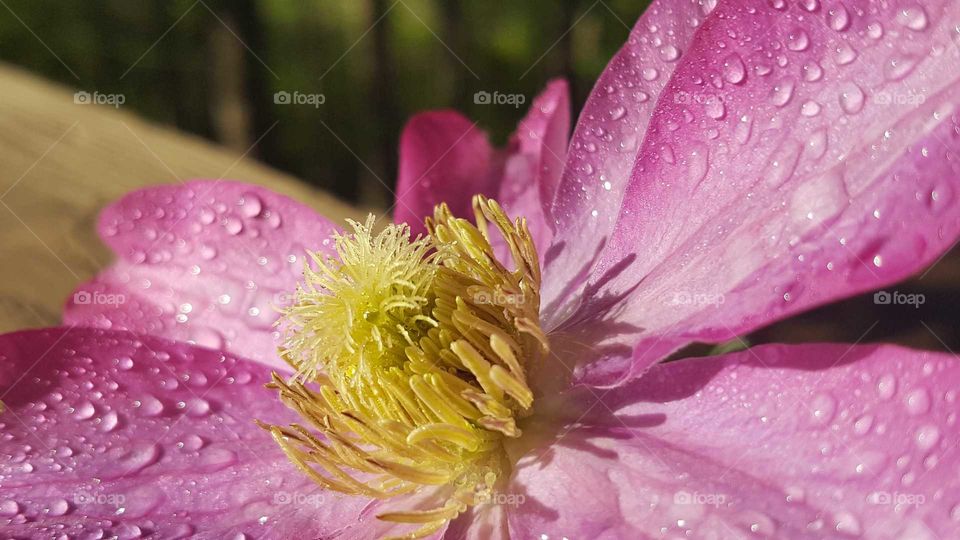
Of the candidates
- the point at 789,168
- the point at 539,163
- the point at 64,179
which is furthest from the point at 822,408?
the point at 64,179

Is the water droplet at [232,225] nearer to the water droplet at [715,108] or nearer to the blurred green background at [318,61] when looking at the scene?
the water droplet at [715,108]

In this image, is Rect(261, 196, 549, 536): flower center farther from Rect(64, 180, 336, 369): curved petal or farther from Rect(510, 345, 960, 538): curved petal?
Rect(64, 180, 336, 369): curved petal

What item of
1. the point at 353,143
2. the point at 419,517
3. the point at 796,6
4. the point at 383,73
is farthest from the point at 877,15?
the point at 353,143

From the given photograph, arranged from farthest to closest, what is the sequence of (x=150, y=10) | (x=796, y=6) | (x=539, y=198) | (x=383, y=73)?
1. (x=150, y=10)
2. (x=383, y=73)
3. (x=539, y=198)
4. (x=796, y=6)

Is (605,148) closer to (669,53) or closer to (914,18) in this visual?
(669,53)

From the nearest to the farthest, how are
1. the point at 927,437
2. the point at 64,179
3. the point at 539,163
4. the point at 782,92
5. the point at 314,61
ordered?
the point at 927,437
the point at 782,92
the point at 539,163
the point at 64,179
the point at 314,61

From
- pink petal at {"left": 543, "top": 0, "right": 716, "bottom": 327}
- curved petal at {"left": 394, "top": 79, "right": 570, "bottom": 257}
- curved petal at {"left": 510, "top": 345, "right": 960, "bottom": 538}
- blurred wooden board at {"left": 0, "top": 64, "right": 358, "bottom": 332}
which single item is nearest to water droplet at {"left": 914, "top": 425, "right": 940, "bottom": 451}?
curved petal at {"left": 510, "top": 345, "right": 960, "bottom": 538}

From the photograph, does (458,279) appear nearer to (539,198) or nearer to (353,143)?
(539,198)
